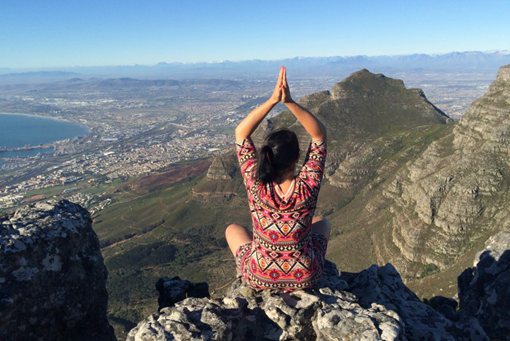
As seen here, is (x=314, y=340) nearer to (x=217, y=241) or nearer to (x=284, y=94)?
(x=284, y=94)

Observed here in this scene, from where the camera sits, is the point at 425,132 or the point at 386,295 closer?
the point at 386,295

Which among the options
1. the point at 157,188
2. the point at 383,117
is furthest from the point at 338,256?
the point at 157,188

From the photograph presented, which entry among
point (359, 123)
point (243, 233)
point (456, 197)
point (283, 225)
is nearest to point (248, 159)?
point (283, 225)

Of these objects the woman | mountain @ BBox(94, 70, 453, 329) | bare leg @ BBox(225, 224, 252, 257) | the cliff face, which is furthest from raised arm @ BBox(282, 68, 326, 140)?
the cliff face

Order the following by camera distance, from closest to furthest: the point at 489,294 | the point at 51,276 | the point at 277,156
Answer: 1. the point at 277,156
2. the point at 51,276
3. the point at 489,294

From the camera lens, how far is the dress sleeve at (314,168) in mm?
8703

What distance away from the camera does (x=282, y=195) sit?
8734mm

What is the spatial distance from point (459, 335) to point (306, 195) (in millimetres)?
6526

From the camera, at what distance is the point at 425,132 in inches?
4530

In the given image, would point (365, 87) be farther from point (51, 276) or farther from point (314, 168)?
point (51, 276)

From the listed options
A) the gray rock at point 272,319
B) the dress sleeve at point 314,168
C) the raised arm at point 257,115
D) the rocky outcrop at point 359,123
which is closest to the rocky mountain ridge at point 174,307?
the gray rock at point 272,319

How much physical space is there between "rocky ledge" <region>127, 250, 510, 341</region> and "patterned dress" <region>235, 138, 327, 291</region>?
0.44m

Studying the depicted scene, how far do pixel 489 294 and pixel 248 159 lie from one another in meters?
10.3

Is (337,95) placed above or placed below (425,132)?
above
